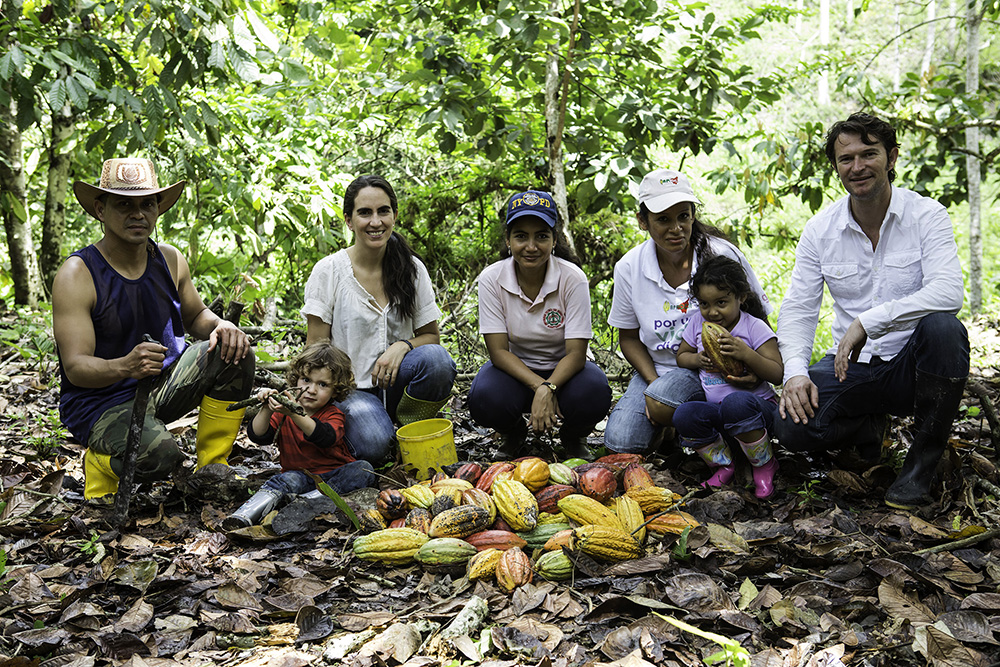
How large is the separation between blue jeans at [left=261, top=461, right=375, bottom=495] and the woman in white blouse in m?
0.14

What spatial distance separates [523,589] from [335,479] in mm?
1126

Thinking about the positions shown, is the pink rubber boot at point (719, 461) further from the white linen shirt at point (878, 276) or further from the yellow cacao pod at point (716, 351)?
the white linen shirt at point (878, 276)

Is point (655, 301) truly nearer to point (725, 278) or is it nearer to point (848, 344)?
point (725, 278)

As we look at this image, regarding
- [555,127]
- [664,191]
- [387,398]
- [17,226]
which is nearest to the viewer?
[664,191]

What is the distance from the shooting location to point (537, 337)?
12.2ft

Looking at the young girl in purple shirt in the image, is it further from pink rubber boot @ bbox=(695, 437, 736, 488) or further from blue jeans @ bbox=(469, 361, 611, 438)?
blue jeans @ bbox=(469, 361, 611, 438)


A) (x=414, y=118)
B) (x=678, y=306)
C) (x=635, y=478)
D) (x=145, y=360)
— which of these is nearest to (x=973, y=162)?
(x=678, y=306)

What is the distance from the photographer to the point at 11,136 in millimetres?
5719

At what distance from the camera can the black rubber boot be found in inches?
111

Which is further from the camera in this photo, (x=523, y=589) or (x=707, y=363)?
(x=707, y=363)

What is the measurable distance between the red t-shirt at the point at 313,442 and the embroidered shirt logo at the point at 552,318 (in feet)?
3.51

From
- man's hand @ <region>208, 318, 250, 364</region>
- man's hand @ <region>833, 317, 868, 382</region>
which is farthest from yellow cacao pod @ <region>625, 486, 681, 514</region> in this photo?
man's hand @ <region>208, 318, 250, 364</region>

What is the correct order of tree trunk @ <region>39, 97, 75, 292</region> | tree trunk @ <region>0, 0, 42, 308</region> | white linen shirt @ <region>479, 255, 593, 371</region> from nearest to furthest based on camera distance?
1. white linen shirt @ <region>479, 255, 593, 371</region>
2. tree trunk @ <region>0, 0, 42, 308</region>
3. tree trunk @ <region>39, 97, 75, 292</region>

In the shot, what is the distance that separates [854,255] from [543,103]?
2916 mm
